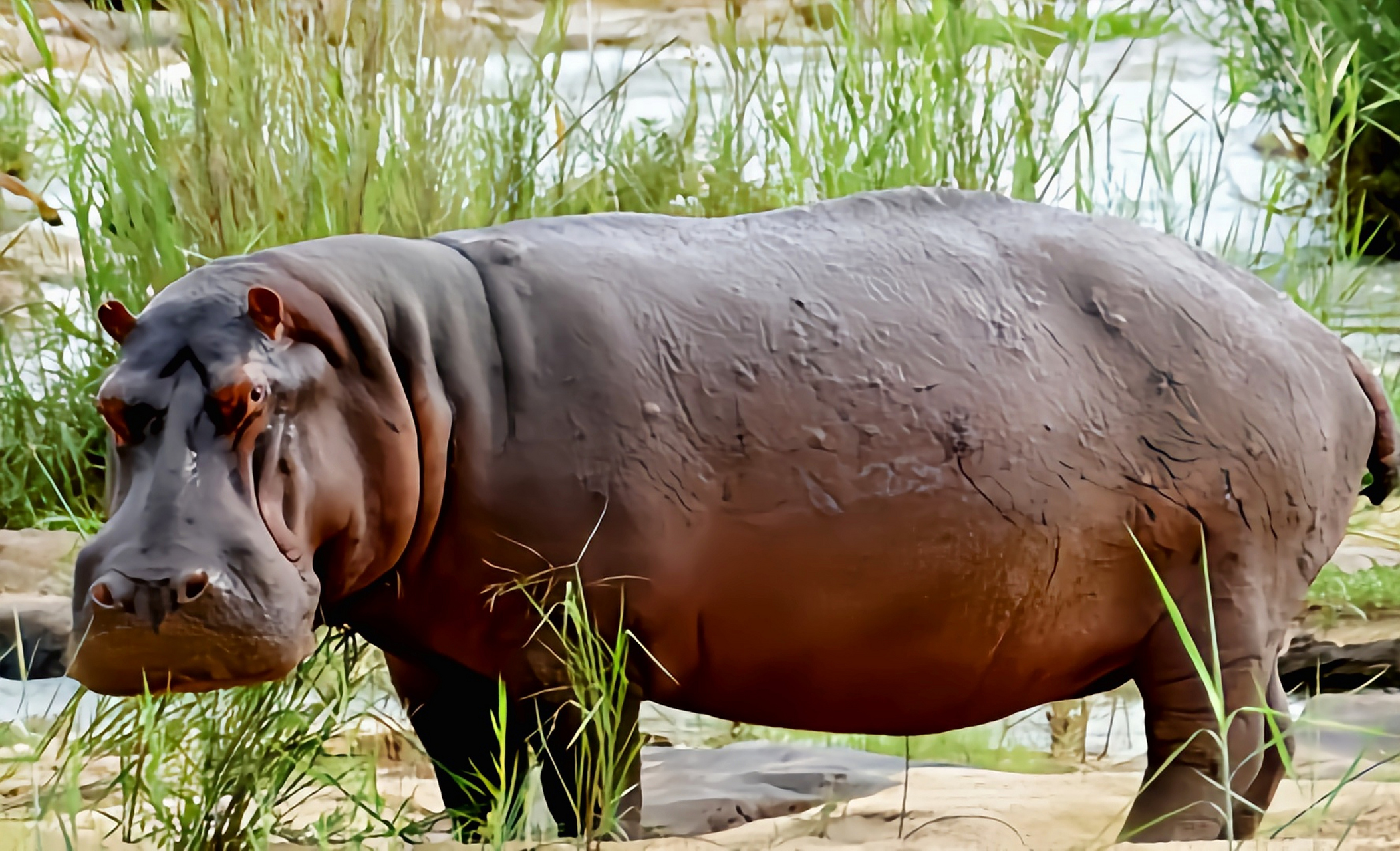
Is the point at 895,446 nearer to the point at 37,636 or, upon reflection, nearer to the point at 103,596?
the point at 103,596

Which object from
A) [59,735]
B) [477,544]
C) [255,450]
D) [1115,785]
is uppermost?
[255,450]

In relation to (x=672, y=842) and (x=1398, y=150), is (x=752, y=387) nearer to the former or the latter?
(x=672, y=842)

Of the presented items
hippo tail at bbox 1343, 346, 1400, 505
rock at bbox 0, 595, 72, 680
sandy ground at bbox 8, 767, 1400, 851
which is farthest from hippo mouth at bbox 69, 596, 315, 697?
rock at bbox 0, 595, 72, 680

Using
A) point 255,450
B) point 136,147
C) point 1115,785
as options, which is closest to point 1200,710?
point 1115,785

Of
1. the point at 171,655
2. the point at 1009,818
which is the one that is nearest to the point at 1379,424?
the point at 1009,818

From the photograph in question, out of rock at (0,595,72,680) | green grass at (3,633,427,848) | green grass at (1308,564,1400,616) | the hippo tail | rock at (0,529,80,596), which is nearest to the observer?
green grass at (3,633,427,848)

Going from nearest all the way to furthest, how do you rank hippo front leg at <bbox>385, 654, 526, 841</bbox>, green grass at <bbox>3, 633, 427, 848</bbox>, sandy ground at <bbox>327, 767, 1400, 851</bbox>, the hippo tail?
green grass at <bbox>3, 633, 427, 848</bbox> < sandy ground at <bbox>327, 767, 1400, 851</bbox> < hippo front leg at <bbox>385, 654, 526, 841</bbox> < the hippo tail

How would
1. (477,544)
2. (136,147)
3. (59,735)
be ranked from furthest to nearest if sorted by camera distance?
(136,147) < (59,735) < (477,544)

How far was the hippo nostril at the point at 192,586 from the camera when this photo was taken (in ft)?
4.85

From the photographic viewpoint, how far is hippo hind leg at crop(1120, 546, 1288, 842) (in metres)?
1.94

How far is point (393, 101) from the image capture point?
361 cm

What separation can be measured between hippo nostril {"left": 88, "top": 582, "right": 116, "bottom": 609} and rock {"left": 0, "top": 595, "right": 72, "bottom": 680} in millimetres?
1826

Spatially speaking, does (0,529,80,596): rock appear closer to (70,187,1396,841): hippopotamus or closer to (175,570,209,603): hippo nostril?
(70,187,1396,841): hippopotamus

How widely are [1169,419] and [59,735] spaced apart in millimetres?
1944
